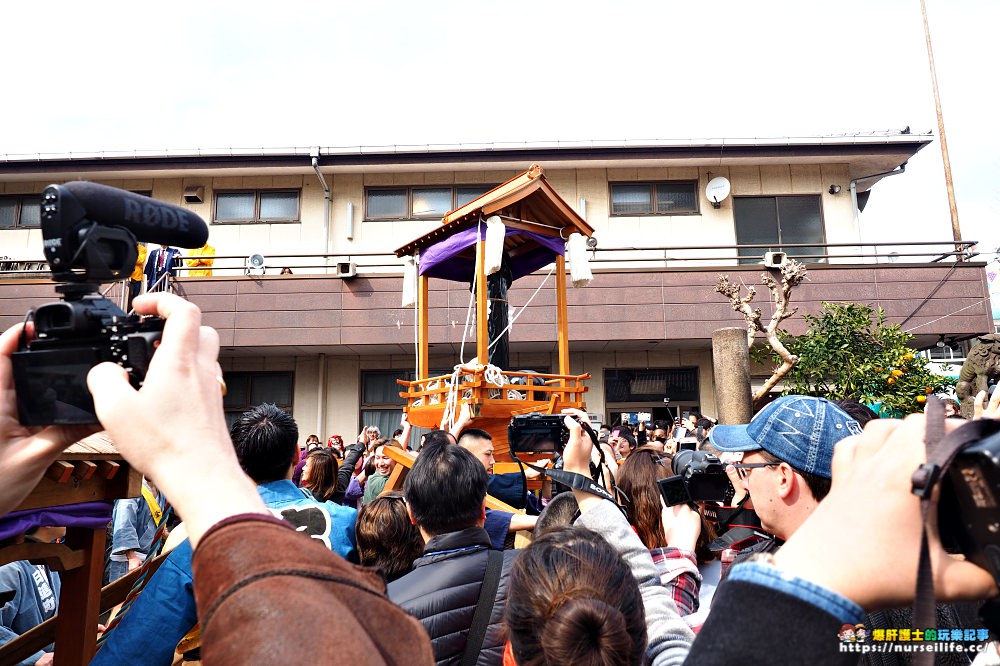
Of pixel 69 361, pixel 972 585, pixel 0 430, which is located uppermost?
pixel 69 361

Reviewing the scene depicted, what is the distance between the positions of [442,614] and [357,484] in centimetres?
476

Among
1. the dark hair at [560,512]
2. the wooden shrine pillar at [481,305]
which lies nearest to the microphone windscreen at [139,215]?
the dark hair at [560,512]

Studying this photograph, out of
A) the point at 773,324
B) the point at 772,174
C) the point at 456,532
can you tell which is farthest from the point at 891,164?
the point at 456,532

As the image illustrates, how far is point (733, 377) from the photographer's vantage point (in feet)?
30.3

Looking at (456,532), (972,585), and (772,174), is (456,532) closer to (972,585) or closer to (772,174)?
(972,585)

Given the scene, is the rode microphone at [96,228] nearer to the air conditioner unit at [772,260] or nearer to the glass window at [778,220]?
the air conditioner unit at [772,260]

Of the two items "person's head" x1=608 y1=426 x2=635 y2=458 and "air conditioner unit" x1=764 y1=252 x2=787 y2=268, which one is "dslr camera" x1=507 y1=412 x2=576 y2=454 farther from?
"air conditioner unit" x1=764 y1=252 x2=787 y2=268

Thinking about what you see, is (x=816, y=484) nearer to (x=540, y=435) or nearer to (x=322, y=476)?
(x=540, y=435)

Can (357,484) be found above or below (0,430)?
below

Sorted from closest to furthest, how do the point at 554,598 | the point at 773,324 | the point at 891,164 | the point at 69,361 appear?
the point at 69,361 < the point at 554,598 < the point at 773,324 < the point at 891,164

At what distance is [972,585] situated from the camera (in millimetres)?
811

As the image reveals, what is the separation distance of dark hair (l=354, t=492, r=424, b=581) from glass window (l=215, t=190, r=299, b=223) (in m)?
14.5

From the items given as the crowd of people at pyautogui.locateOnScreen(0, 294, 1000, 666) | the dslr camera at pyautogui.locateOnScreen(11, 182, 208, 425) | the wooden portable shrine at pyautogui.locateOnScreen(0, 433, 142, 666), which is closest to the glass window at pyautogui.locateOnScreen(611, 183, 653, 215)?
the crowd of people at pyautogui.locateOnScreen(0, 294, 1000, 666)

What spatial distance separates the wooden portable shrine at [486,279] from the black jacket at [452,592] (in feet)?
14.7
